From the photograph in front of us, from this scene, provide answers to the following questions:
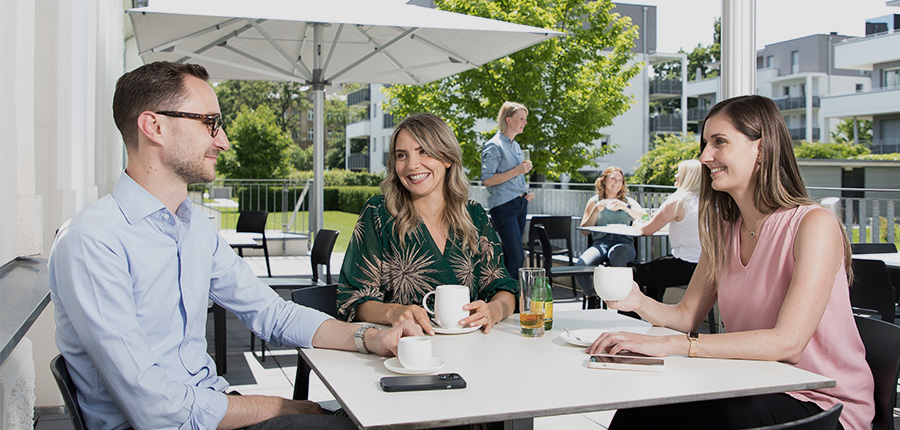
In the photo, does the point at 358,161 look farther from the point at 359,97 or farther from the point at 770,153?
the point at 770,153

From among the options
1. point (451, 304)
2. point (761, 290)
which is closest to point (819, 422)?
point (761, 290)

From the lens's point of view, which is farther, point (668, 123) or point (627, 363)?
point (668, 123)

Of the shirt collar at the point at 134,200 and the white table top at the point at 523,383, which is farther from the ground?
the shirt collar at the point at 134,200

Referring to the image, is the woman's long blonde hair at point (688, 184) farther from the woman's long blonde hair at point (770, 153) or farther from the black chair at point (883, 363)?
the black chair at point (883, 363)

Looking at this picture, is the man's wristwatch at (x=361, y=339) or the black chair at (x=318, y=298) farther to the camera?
the black chair at (x=318, y=298)

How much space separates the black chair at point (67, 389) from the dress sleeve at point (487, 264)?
4.92 feet

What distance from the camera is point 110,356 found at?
1603 mm

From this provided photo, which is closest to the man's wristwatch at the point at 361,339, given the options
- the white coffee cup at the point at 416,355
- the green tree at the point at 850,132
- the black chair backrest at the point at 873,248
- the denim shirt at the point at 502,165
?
the white coffee cup at the point at 416,355

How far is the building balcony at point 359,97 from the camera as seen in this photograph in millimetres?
49281

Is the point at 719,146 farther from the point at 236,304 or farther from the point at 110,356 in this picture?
the point at 110,356

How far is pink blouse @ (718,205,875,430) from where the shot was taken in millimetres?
2051

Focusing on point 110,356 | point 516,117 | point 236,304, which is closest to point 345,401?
point 110,356

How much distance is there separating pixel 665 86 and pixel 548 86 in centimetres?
2505

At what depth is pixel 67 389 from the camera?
5.01ft
